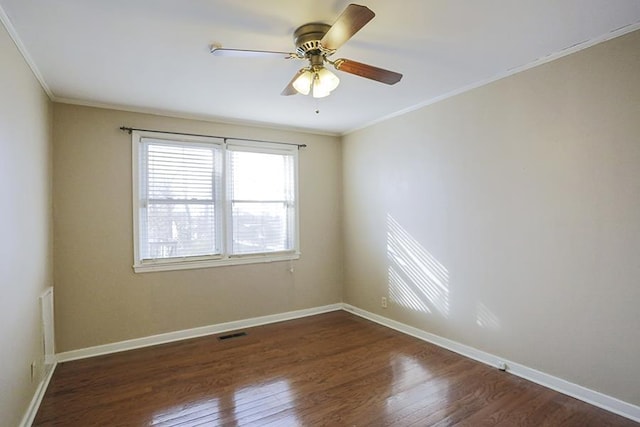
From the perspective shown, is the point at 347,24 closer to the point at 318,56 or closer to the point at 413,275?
the point at 318,56

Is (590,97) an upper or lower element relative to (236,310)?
upper

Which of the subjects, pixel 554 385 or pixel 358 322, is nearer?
pixel 554 385

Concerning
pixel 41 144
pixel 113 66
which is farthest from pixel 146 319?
pixel 113 66

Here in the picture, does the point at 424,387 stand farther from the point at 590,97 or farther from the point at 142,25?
the point at 142,25

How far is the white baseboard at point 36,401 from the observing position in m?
2.25

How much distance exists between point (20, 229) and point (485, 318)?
3744 millimetres

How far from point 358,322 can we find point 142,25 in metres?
3.80

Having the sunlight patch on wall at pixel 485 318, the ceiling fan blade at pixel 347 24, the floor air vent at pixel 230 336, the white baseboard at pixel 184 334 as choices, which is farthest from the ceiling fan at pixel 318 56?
the white baseboard at pixel 184 334

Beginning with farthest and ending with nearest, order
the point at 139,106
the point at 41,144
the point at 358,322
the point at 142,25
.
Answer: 1. the point at 358,322
2. the point at 139,106
3. the point at 41,144
4. the point at 142,25

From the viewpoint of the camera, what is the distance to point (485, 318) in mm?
3107

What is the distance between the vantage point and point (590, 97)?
7.95 feet

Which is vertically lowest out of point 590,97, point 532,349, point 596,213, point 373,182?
point 532,349

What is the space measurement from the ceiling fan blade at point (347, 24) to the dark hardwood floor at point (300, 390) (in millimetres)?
2402

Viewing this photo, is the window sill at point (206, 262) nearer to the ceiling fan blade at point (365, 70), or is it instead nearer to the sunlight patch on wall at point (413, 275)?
the sunlight patch on wall at point (413, 275)
